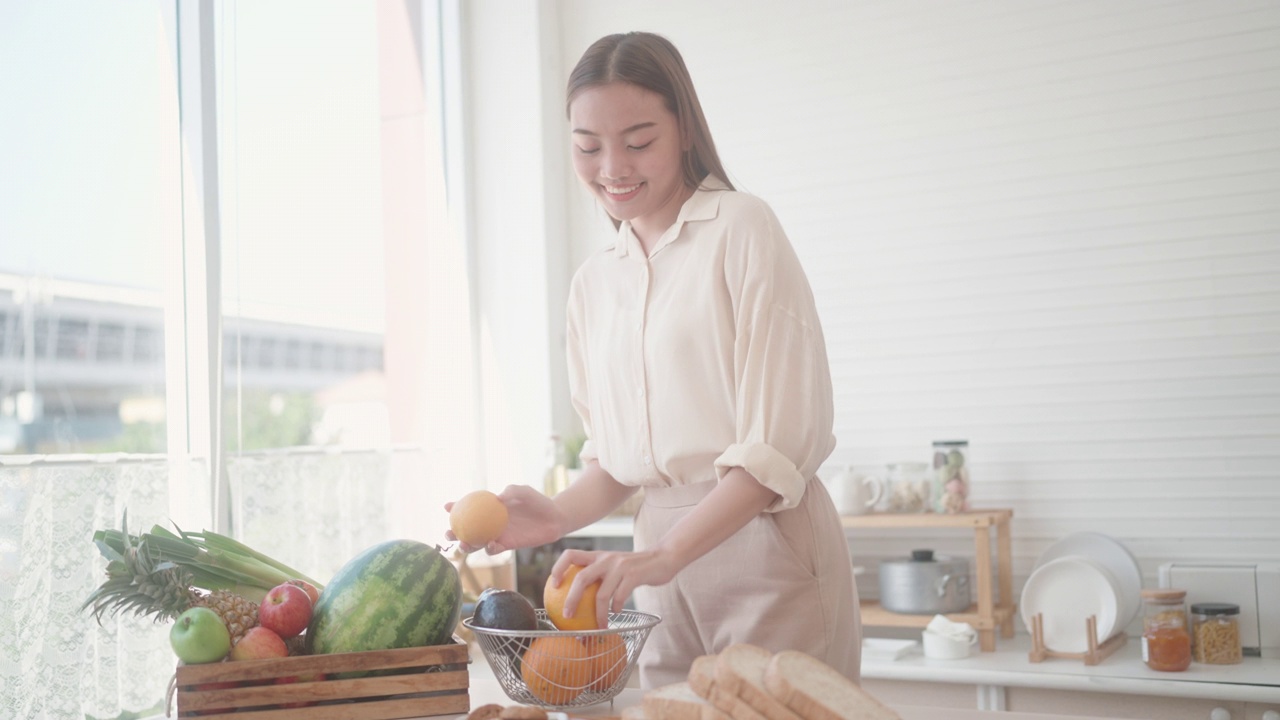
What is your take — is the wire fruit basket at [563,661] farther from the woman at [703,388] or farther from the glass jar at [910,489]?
the glass jar at [910,489]

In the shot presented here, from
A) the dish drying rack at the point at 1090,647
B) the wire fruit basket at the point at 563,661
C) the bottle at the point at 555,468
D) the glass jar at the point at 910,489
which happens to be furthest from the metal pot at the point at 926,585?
the wire fruit basket at the point at 563,661

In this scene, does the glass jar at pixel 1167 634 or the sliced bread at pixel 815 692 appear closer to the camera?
the sliced bread at pixel 815 692

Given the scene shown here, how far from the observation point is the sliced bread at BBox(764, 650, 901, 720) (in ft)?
3.69

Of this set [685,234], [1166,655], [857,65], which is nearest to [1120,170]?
[857,65]

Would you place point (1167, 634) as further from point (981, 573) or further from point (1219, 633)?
point (981, 573)

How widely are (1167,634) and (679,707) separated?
2311mm

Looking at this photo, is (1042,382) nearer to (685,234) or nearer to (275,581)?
(685,234)

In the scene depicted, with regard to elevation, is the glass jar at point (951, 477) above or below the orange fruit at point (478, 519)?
below

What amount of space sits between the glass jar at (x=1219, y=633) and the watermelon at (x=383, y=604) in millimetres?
2426

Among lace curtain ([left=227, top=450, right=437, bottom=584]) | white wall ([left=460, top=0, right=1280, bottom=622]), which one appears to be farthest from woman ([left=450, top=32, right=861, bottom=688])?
white wall ([left=460, top=0, right=1280, bottom=622])

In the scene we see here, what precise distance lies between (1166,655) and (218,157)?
2.91 m

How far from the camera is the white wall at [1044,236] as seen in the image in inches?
133

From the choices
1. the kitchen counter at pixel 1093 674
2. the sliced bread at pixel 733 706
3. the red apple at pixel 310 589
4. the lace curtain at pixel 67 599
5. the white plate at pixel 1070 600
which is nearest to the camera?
the sliced bread at pixel 733 706

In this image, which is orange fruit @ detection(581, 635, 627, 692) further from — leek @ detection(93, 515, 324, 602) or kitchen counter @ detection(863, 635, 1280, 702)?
kitchen counter @ detection(863, 635, 1280, 702)
